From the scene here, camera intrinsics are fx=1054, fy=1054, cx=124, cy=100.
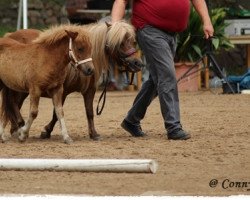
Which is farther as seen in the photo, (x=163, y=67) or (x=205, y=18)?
(x=205, y=18)

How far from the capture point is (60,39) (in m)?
11.7

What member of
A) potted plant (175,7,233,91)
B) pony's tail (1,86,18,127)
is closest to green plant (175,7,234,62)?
potted plant (175,7,233,91)

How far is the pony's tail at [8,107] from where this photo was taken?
12.3m

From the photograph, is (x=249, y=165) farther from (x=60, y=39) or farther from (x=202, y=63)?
(x=202, y=63)

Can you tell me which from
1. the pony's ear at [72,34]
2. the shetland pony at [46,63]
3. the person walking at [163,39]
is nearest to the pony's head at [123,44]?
the person walking at [163,39]

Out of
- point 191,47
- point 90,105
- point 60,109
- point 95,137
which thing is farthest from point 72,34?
point 191,47

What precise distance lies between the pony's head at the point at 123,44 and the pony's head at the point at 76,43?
326 mm

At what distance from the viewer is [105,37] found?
11859 mm

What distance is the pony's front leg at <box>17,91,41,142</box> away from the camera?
11555 mm

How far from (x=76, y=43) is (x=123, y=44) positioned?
59 cm

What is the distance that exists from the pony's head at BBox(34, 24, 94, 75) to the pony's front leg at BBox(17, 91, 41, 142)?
558 millimetres

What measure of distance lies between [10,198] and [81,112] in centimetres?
839

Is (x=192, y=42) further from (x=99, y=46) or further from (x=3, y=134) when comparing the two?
(x=3, y=134)

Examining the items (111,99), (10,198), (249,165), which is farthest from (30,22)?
(10,198)
